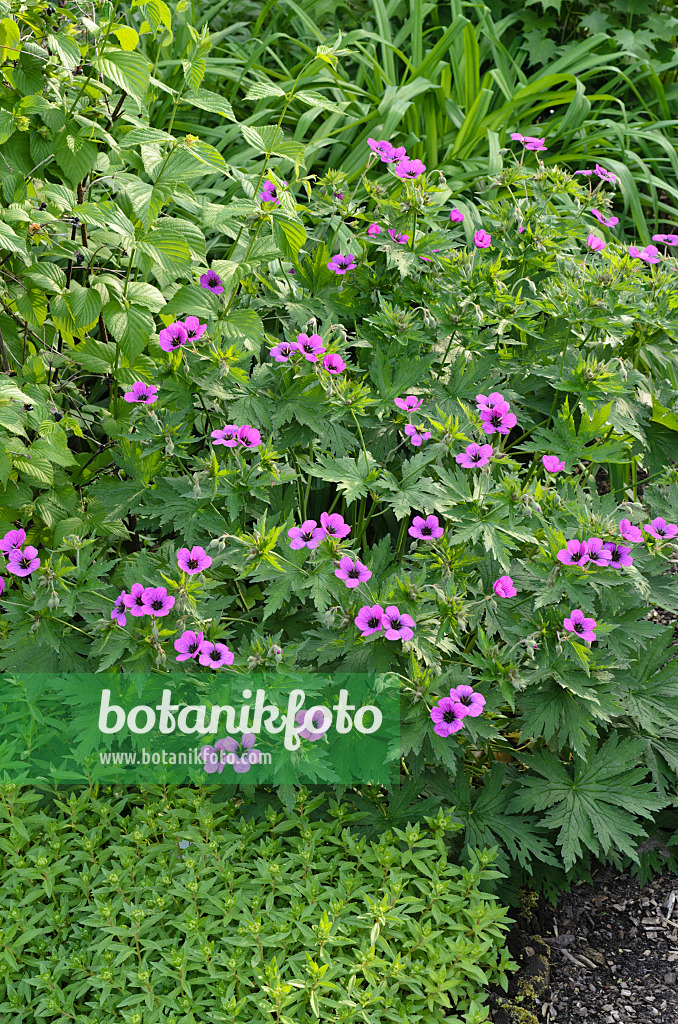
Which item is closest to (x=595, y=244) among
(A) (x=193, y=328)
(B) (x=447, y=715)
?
(A) (x=193, y=328)

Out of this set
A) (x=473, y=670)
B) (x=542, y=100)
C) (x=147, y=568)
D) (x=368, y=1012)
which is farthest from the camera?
(x=542, y=100)

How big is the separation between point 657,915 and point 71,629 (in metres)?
1.58

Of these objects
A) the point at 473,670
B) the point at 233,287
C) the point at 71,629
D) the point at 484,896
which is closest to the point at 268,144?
the point at 233,287

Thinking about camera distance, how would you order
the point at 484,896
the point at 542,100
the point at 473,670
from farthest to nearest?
the point at 542,100, the point at 473,670, the point at 484,896

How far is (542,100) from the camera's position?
384 centimetres

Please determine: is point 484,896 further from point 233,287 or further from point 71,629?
point 233,287

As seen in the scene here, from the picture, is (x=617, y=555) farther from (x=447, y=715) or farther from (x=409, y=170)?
(x=409, y=170)

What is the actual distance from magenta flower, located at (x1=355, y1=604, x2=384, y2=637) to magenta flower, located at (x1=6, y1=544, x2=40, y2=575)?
28.5 inches

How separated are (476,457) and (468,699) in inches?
20.6

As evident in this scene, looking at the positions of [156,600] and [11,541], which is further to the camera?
[11,541]

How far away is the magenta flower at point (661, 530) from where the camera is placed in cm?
196

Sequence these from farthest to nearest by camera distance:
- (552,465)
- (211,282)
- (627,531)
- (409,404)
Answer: (211,282)
(409,404)
(552,465)
(627,531)

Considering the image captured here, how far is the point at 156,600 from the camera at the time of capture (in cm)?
180

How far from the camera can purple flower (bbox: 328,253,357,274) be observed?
234cm
